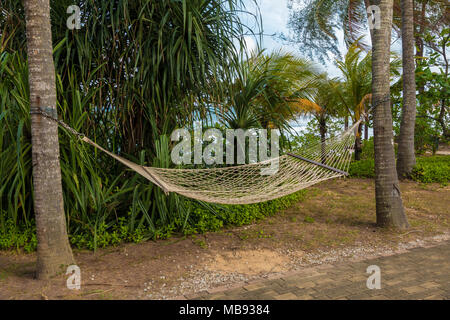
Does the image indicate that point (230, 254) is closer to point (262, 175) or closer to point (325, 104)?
point (262, 175)

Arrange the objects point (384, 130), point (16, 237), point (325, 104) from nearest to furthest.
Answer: point (16, 237) < point (384, 130) < point (325, 104)

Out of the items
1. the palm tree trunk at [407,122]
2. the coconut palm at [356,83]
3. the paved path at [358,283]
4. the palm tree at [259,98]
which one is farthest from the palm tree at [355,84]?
the paved path at [358,283]

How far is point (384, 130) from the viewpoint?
128 inches

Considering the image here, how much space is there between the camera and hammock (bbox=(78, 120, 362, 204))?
2.35 m

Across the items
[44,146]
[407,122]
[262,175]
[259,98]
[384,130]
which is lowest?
[262,175]

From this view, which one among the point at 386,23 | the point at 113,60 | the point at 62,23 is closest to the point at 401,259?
the point at 386,23

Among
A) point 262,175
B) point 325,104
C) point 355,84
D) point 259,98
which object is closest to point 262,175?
point 262,175

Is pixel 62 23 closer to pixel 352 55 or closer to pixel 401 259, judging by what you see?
pixel 401 259

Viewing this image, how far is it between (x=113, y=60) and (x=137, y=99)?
0.37 m

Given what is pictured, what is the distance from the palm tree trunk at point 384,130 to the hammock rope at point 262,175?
0.25 metres

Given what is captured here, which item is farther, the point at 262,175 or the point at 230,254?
the point at 262,175

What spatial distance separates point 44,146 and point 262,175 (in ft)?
6.65

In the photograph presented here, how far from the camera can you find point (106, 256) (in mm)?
2605

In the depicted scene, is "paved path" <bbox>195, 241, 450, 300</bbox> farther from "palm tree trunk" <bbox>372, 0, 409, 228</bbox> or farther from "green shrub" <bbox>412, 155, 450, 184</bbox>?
"green shrub" <bbox>412, 155, 450, 184</bbox>
